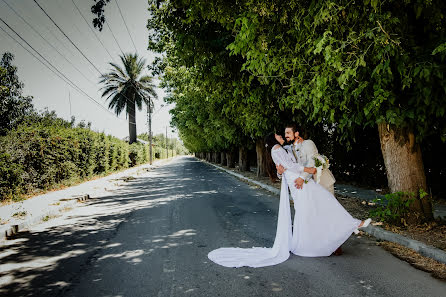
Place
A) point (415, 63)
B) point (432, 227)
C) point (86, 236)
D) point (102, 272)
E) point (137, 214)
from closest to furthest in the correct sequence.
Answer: point (102, 272) < point (415, 63) < point (432, 227) < point (86, 236) < point (137, 214)

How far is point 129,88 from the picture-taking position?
40.8 m

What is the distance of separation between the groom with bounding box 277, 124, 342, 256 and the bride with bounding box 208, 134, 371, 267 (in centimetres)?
10

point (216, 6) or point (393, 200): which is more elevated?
point (216, 6)

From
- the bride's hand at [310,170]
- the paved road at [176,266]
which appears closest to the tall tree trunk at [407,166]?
the paved road at [176,266]

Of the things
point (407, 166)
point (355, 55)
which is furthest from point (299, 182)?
point (407, 166)

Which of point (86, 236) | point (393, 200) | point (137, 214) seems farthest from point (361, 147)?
point (86, 236)

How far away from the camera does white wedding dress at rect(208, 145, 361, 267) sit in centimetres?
441

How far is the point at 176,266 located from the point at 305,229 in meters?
2.06

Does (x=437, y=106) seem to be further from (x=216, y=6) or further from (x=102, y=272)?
(x=102, y=272)

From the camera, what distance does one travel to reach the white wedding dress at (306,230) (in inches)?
174

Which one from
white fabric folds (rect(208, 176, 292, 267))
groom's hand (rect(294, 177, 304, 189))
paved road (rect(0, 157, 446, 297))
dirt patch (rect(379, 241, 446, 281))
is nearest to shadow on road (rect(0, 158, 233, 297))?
paved road (rect(0, 157, 446, 297))

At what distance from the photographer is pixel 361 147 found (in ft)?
38.8

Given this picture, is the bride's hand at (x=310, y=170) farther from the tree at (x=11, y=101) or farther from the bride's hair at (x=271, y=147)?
the tree at (x=11, y=101)

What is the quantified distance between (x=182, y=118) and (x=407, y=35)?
80.0 feet
